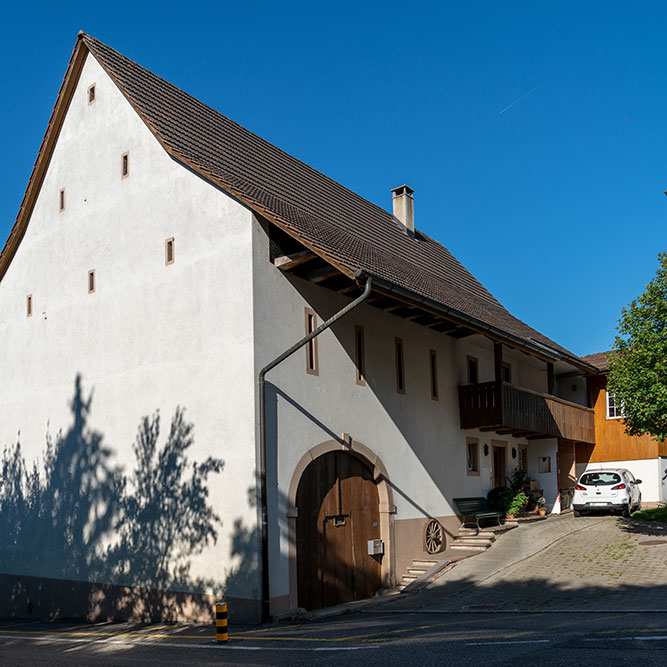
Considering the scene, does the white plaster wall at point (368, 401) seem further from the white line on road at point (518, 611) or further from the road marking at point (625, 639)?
the road marking at point (625, 639)

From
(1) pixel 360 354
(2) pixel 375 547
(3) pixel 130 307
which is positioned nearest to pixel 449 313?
(1) pixel 360 354

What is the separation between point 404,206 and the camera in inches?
1077

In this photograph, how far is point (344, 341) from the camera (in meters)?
17.8

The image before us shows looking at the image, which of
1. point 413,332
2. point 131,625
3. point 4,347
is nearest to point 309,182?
point 413,332

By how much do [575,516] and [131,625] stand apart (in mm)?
15126

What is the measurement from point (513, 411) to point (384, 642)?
39.4 feet

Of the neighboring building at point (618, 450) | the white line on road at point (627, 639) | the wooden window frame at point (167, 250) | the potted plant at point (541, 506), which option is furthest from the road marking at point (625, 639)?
the neighboring building at point (618, 450)

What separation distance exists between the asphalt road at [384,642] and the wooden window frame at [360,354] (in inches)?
202

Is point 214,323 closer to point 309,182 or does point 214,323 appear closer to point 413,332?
point 413,332

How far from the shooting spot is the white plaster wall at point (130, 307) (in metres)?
15.4

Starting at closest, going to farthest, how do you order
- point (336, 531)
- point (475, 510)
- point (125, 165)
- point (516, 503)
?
point (336, 531) → point (125, 165) → point (475, 510) → point (516, 503)

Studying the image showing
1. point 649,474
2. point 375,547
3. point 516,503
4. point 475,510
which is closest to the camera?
point 375,547

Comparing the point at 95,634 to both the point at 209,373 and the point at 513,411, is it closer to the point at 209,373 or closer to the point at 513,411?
the point at 209,373

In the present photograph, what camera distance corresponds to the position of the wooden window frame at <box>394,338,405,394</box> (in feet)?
64.0
